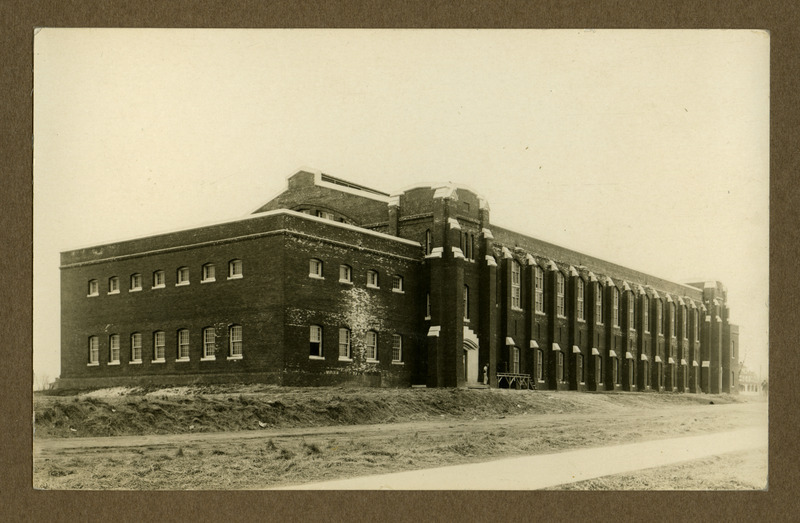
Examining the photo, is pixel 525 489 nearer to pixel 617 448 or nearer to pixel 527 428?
pixel 617 448

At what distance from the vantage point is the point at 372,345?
112 feet

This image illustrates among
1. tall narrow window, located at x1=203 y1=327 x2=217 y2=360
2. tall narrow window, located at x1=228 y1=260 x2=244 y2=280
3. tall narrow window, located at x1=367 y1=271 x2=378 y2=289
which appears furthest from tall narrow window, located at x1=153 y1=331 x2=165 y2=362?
tall narrow window, located at x1=367 y1=271 x2=378 y2=289

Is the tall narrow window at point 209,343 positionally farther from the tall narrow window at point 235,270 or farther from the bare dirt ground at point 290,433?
the tall narrow window at point 235,270

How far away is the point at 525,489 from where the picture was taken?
16500mm

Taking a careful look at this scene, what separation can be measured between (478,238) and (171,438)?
2112 centimetres

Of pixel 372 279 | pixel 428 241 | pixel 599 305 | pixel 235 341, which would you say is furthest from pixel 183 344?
pixel 599 305

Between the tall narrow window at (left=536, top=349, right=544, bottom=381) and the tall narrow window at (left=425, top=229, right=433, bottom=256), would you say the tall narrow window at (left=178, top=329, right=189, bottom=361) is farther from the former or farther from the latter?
the tall narrow window at (left=536, top=349, right=544, bottom=381)

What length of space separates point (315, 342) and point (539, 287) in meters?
15.8

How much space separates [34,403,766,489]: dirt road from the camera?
664 inches

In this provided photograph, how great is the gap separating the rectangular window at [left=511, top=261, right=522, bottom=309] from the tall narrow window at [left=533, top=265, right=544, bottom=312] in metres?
1.04

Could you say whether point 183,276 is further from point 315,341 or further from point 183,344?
point 315,341

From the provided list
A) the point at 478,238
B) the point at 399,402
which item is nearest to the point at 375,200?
the point at 478,238

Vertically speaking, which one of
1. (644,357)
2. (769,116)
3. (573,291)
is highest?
(769,116)

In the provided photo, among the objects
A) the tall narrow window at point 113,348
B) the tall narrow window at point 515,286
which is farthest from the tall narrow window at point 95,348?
the tall narrow window at point 515,286
